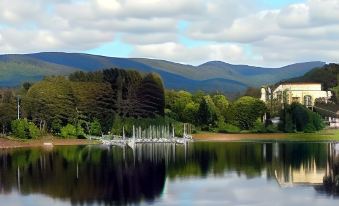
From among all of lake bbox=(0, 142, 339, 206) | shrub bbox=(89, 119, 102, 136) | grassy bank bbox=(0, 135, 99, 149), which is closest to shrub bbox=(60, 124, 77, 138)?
grassy bank bbox=(0, 135, 99, 149)

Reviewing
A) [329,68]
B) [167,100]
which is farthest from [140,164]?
[329,68]

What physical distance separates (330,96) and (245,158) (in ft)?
218

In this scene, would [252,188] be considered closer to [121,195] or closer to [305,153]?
[121,195]

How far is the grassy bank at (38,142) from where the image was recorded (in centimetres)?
6669

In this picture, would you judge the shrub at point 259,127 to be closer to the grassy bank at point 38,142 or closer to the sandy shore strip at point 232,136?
the sandy shore strip at point 232,136

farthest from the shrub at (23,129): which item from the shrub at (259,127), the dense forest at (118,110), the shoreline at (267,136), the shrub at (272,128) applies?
the shrub at (272,128)

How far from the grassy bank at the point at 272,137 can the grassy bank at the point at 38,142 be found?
14.5 metres

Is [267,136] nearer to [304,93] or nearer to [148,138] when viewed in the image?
[148,138]

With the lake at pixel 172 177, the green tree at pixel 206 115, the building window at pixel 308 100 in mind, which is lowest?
the lake at pixel 172 177

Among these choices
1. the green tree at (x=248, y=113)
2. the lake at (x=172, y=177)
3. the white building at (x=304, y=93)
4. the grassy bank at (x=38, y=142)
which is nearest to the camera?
the lake at (x=172, y=177)

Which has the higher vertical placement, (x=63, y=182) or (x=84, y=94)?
(x=84, y=94)

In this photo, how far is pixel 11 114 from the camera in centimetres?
7294

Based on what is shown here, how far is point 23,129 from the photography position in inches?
2756

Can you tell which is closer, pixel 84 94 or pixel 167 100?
pixel 84 94
